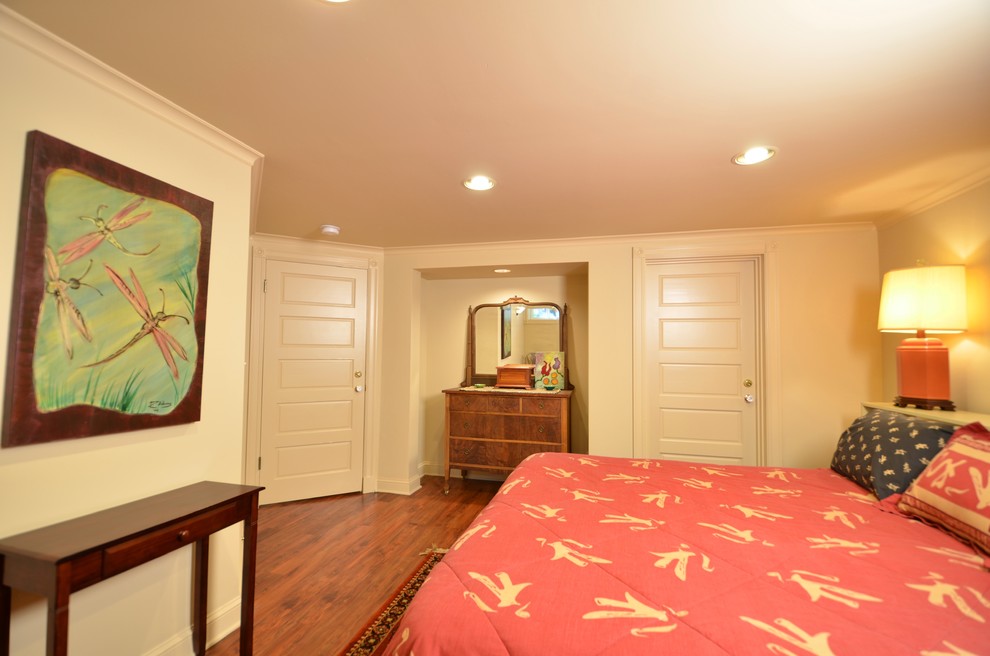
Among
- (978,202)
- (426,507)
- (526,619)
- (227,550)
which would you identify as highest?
(978,202)

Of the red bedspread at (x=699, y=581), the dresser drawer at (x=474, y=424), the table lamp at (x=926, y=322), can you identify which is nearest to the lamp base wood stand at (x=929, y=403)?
the table lamp at (x=926, y=322)

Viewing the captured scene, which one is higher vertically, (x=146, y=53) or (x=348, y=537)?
(x=146, y=53)

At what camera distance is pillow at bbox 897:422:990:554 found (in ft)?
4.50

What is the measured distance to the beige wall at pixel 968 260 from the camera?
2273mm

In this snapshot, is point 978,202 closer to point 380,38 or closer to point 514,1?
point 514,1

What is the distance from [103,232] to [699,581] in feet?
7.17

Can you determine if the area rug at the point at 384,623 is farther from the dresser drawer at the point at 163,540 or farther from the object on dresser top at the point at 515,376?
the object on dresser top at the point at 515,376

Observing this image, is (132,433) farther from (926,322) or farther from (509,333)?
(926,322)

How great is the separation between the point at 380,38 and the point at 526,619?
1655 mm

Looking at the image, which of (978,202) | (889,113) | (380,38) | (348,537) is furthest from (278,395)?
(978,202)

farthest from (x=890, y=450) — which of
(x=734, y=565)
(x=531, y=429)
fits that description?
(x=531, y=429)

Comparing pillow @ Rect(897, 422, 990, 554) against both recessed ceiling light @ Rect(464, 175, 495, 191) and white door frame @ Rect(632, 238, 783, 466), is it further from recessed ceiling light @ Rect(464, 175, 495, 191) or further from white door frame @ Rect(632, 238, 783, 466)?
recessed ceiling light @ Rect(464, 175, 495, 191)

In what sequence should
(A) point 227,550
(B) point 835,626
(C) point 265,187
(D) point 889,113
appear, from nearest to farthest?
(B) point 835,626 < (D) point 889,113 < (A) point 227,550 < (C) point 265,187

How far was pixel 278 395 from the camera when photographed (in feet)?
12.2
